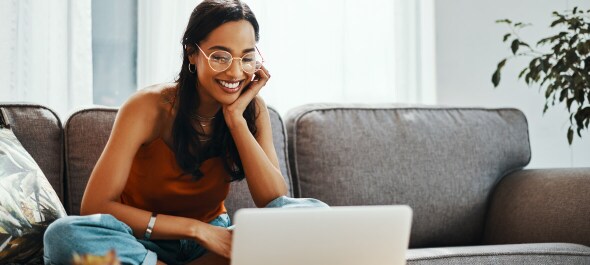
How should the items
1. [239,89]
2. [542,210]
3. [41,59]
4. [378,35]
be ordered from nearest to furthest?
[239,89]
[542,210]
[41,59]
[378,35]

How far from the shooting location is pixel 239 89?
1960 mm

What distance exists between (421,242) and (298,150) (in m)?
0.50

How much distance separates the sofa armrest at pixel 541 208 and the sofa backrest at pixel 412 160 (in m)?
0.06

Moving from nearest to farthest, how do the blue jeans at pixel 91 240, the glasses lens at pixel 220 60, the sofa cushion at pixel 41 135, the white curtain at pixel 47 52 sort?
the blue jeans at pixel 91 240, the glasses lens at pixel 220 60, the sofa cushion at pixel 41 135, the white curtain at pixel 47 52

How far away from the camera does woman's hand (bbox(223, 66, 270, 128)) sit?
1.97 meters

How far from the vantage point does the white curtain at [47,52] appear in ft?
9.12

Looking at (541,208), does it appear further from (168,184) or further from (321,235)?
(321,235)

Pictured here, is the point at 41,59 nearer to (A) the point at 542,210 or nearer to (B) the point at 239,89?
(B) the point at 239,89

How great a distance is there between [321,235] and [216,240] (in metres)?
0.51

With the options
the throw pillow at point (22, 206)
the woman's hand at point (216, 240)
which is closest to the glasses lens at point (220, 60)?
the woman's hand at point (216, 240)

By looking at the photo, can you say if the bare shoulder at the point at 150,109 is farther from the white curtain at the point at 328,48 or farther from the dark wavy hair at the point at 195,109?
the white curtain at the point at 328,48

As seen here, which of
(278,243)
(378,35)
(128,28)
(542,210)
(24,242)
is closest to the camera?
(278,243)

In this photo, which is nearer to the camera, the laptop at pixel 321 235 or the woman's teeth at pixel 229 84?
the laptop at pixel 321 235

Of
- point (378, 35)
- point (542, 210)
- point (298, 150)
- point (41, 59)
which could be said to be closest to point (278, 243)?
point (298, 150)
